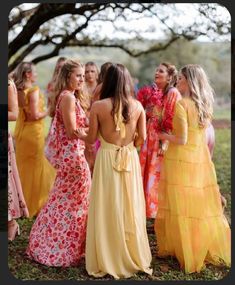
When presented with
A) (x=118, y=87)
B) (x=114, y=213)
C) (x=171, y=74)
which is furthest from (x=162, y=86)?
(x=114, y=213)

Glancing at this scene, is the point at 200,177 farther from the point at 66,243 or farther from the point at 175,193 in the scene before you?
the point at 66,243

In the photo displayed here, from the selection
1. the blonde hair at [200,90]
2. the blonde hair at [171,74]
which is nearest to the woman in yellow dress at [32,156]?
the blonde hair at [171,74]

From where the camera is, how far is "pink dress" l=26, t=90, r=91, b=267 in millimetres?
4770

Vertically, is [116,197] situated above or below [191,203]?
above

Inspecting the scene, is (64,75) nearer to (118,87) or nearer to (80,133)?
(80,133)

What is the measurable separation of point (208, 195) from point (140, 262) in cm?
91

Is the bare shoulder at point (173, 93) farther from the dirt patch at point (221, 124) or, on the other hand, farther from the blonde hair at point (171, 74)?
the dirt patch at point (221, 124)

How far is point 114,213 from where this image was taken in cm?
439

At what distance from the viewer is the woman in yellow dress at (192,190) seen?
4637mm

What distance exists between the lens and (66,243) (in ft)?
15.8

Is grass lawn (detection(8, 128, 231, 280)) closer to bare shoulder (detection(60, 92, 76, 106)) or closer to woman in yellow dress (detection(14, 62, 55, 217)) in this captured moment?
woman in yellow dress (detection(14, 62, 55, 217))

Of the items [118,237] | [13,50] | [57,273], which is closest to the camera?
[118,237]

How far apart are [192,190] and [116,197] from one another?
79 cm

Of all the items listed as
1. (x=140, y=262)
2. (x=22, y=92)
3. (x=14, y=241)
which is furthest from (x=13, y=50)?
(x=140, y=262)
